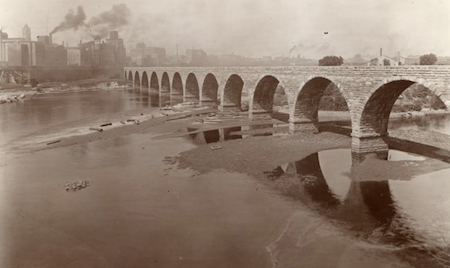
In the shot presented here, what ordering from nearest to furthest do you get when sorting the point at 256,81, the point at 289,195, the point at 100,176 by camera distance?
the point at 289,195 < the point at 100,176 < the point at 256,81

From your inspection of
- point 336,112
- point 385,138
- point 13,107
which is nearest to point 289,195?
point 385,138

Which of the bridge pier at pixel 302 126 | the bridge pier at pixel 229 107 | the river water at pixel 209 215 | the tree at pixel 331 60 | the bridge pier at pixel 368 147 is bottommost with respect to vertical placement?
the river water at pixel 209 215

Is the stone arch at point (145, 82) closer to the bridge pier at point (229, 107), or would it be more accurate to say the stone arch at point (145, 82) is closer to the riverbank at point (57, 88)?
the riverbank at point (57, 88)

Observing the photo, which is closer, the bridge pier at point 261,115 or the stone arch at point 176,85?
the bridge pier at point 261,115

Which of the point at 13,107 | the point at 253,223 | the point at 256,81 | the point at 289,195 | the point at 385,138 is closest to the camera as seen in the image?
the point at 253,223

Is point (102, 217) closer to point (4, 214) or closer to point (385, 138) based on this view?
point (4, 214)

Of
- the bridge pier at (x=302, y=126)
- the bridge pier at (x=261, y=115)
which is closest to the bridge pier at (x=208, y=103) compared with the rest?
the bridge pier at (x=261, y=115)
